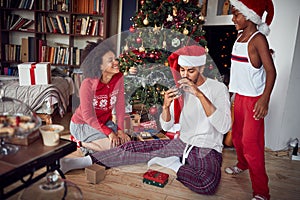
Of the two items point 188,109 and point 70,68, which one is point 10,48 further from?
point 188,109

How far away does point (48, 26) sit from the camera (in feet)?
11.9

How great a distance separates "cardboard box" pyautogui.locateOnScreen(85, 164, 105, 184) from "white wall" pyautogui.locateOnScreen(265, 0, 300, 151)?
1.60 meters

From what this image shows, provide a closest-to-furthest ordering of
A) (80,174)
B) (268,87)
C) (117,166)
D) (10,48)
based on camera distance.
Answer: (268,87) → (80,174) → (117,166) → (10,48)

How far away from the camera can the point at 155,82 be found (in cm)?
239

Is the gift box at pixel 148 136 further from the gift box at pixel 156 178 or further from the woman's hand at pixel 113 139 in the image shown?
the gift box at pixel 156 178

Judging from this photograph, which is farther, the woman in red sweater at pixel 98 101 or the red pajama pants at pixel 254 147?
the woman in red sweater at pixel 98 101

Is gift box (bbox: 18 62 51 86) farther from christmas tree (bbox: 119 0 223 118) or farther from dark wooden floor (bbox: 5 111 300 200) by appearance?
dark wooden floor (bbox: 5 111 300 200)

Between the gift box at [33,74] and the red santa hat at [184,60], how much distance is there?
1.34 meters

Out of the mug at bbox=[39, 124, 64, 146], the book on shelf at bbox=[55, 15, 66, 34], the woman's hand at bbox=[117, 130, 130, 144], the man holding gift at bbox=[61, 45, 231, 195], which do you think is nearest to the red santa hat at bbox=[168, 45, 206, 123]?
the man holding gift at bbox=[61, 45, 231, 195]

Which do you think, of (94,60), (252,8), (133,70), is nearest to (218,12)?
(133,70)

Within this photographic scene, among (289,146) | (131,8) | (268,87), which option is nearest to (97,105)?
(268,87)

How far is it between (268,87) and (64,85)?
7.44 ft

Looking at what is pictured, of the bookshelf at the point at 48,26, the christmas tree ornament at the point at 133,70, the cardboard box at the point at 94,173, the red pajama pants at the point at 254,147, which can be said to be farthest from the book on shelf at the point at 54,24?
the red pajama pants at the point at 254,147

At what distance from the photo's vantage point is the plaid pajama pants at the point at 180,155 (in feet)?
5.66
